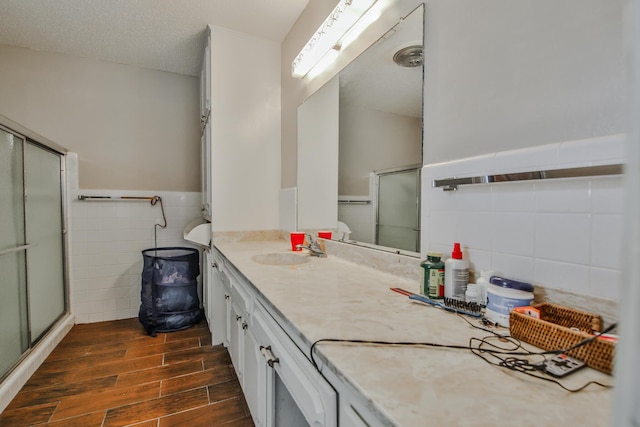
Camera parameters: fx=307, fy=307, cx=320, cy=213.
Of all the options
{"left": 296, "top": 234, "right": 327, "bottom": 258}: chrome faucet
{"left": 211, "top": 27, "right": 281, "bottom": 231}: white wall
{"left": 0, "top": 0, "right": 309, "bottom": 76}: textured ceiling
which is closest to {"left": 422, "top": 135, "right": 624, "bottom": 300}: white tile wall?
{"left": 296, "top": 234, "right": 327, "bottom": 258}: chrome faucet

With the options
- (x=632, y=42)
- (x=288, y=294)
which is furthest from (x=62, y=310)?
(x=632, y=42)

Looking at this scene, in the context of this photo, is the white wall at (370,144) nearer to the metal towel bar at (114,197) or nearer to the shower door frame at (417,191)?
the shower door frame at (417,191)

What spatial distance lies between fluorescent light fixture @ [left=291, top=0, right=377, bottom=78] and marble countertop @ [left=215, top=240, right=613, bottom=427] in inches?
51.2

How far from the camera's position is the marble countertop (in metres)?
0.45

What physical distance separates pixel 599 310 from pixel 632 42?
69cm

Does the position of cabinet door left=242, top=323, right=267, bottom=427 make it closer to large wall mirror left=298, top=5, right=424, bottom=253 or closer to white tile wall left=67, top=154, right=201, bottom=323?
large wall mirror left=298, top=5, right=424, bottom=253

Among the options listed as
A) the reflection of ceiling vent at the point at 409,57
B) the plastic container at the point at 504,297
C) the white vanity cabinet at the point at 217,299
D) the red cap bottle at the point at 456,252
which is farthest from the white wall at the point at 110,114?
the plastic container at the point at 504,297

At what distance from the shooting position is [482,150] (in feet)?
2.95

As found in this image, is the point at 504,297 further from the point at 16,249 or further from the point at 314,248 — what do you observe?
the point at 16,249

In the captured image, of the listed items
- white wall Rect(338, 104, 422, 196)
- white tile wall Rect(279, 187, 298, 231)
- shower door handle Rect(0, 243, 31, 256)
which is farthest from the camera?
white tile wall Rect(279, 187, 298, 231)

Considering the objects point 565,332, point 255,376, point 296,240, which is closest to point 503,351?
point 565,332

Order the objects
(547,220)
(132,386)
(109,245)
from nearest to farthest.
Result: (547,220) < (132,386) < (109,245)

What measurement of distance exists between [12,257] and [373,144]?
2189 mm

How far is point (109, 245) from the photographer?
108 inches
